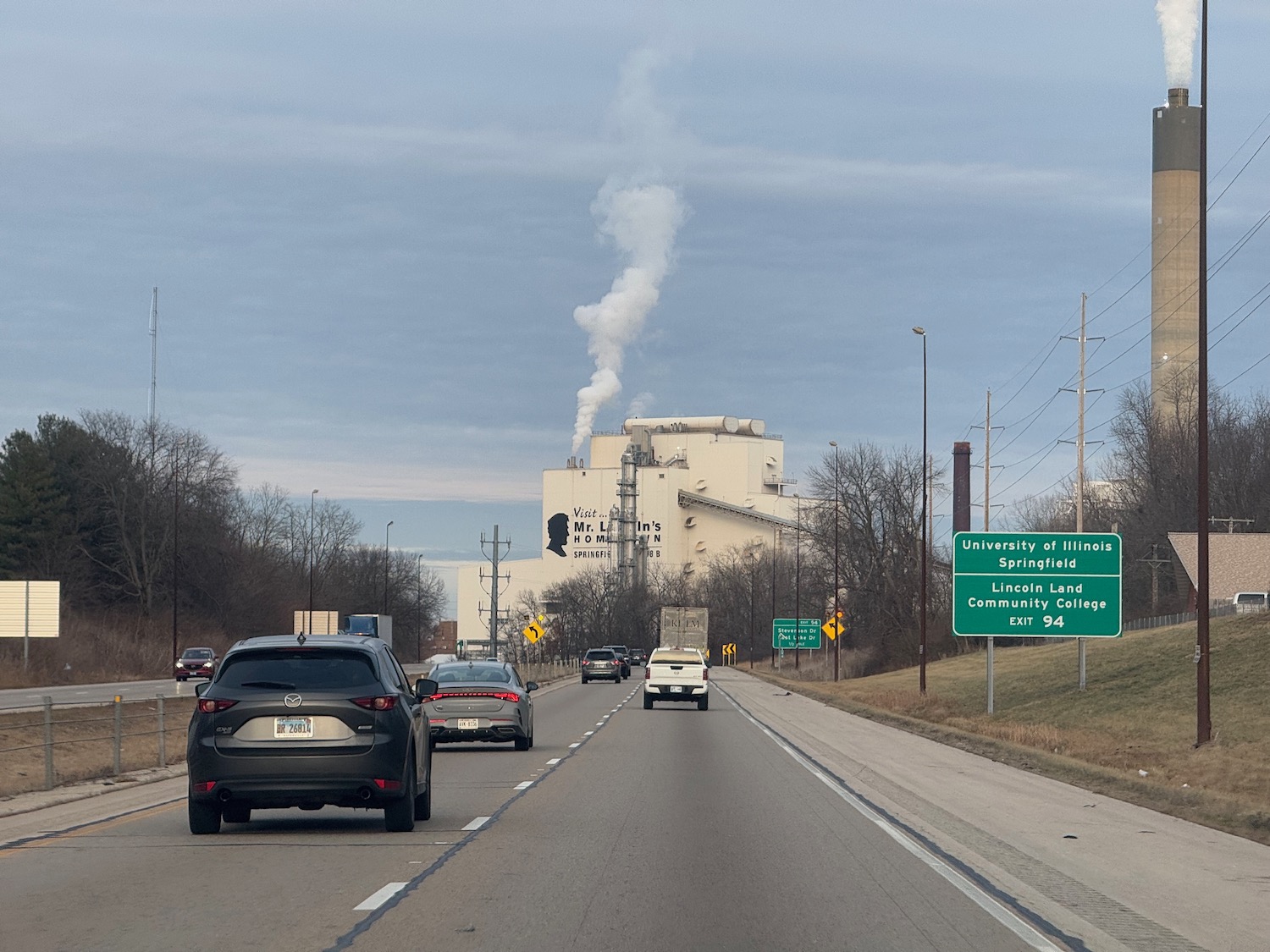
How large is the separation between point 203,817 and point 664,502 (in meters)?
123

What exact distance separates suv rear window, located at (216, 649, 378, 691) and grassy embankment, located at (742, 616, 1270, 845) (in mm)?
8993

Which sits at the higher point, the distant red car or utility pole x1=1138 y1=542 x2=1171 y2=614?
utility pole x1=1138 y1=542 x2=1171 y2=614

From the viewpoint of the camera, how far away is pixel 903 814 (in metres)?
17.0

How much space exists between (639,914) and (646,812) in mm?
7118

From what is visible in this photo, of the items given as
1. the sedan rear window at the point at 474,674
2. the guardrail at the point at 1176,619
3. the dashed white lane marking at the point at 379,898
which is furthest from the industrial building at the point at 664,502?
the dashed white lane marking at the point at 379,898

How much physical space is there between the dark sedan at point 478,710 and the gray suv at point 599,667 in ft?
168

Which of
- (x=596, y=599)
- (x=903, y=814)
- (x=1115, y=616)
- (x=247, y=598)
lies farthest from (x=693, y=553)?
(x=903, y=814)

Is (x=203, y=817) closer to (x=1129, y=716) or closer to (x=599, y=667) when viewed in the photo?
(x=1129, y=716)

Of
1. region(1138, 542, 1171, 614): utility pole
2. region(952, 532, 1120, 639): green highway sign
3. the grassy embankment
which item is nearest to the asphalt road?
the grassy embankment

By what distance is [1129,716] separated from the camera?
36.3 m

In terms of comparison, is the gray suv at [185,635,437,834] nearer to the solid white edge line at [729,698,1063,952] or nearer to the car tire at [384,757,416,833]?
the car tire at [384,757,416,833]

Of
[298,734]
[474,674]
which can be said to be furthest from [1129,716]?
[298,734]

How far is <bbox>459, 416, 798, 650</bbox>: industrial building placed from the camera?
136 meters

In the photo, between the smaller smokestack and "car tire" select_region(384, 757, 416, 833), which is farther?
the smaller smokestack
